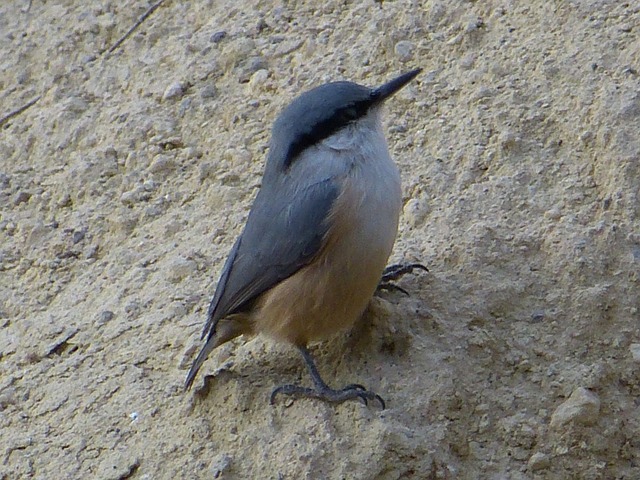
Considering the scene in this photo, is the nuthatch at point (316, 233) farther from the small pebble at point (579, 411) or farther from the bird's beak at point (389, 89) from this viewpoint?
the small pebble at point (579, 411)

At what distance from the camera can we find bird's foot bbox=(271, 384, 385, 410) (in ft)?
13.6

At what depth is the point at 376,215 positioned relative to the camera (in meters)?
4.25

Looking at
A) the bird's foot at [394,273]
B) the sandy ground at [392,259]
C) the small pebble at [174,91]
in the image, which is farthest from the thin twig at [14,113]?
the bird's foot at [394,273]

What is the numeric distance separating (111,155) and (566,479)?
2.91m

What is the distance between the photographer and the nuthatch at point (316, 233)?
4250 millimetres

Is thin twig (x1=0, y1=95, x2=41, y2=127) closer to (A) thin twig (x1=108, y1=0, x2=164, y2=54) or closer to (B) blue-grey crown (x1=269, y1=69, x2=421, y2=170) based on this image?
(A) thin twig (x1=108, y1=0, x2=164, y2=54)

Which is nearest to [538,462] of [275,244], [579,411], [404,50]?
[579,411]

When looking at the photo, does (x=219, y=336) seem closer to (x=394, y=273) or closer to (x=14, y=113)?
(x=394, y=273)

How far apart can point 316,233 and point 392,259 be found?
554 millimetres

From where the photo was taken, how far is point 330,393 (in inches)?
165

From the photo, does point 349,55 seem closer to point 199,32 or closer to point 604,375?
point 199,32

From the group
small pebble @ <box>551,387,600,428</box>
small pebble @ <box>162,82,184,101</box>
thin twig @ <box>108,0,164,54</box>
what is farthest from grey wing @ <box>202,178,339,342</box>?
thin twig @ <box>108,0,164,54</box>

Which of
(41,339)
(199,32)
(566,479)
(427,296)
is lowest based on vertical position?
(566,479)

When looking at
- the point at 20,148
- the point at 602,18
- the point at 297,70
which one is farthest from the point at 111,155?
the point at 602,18
